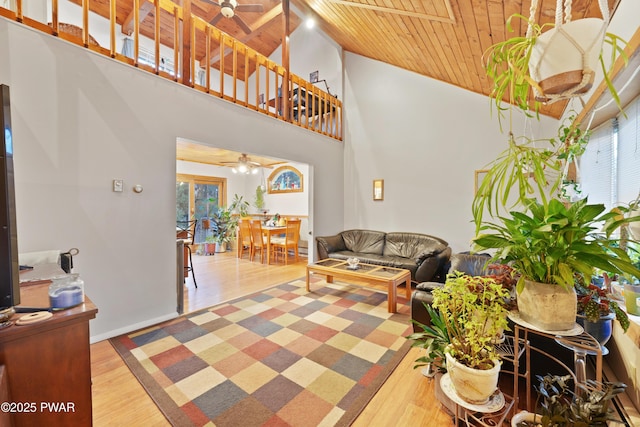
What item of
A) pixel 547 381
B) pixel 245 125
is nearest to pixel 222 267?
pixel 245 125

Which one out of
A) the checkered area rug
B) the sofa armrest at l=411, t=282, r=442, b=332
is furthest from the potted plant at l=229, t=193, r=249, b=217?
the sofa armrest at l=411, t=282, r=442, b=332

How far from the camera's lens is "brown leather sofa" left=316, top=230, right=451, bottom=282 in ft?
13.4

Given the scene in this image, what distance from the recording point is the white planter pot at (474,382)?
1052mm

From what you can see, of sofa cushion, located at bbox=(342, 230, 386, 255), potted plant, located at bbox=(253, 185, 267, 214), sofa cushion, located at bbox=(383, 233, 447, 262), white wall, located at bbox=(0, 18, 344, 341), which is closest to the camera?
white wall, located at bbox=(0, 18, 344, 341)

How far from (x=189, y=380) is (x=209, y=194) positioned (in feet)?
22.1

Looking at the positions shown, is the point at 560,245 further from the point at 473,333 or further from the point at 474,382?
the point at 474,382

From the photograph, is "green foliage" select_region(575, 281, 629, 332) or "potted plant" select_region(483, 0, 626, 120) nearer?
"potted plant" select_region(483, 0, 626, 120)

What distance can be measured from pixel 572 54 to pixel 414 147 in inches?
177

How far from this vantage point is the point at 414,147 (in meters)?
5.14

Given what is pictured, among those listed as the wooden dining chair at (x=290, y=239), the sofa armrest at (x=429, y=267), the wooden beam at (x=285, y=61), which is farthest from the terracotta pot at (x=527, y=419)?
the wooden dining chair at (x=290, y=239)

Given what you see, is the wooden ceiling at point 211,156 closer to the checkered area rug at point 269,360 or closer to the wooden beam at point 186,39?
the wooden beam at point 186,39

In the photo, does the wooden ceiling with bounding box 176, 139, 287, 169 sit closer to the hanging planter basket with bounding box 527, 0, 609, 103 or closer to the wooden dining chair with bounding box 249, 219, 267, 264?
the wooden dining chair with bounding box 249, 219, 267, 264

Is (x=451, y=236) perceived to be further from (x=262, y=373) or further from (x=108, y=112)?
(x=108, y=112)

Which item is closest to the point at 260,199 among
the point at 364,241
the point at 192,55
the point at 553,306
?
the point at 364,241
